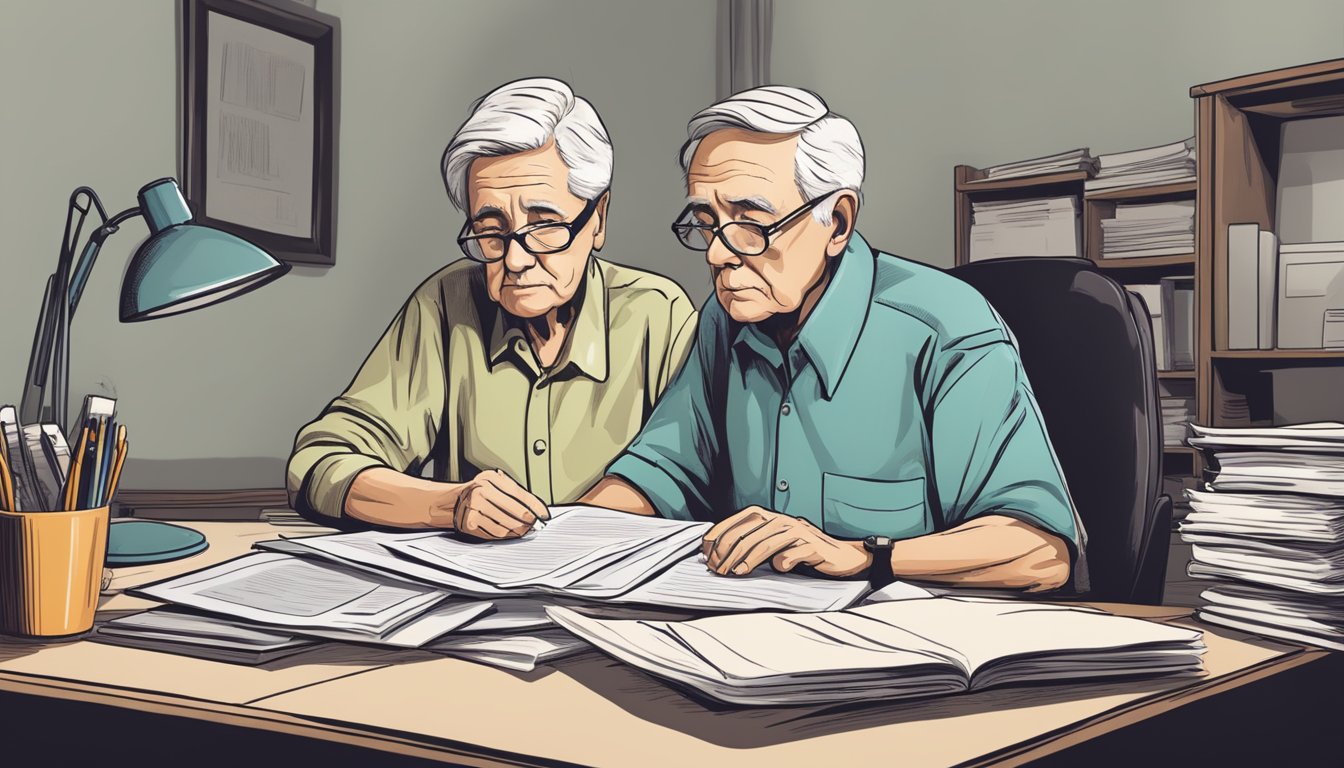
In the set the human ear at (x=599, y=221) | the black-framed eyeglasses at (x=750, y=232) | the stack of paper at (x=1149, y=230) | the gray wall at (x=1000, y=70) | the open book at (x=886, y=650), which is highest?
the gray wall at (x=1000, y=70)

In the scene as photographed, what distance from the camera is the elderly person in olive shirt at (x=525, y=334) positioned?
5.16 ft

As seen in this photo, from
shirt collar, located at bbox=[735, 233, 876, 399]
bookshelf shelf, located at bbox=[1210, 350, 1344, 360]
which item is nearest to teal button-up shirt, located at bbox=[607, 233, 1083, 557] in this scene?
shirt collar, located at bbox=[735, 233, 876, 399]

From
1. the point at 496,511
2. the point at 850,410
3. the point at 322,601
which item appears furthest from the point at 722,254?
the point at 322,601

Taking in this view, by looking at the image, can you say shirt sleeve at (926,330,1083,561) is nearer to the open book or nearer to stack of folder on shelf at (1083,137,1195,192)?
the open book

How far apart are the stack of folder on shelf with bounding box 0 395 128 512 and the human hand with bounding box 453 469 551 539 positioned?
36 centimetres

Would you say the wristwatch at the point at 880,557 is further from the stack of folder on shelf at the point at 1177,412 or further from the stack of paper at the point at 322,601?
the stack of folder on shelf at the point at 1177,412

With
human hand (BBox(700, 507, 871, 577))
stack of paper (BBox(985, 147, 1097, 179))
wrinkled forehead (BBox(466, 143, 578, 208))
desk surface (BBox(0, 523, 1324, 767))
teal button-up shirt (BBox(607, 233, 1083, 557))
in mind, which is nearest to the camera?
desk surface (BBox(0, 523, 1324, 767))

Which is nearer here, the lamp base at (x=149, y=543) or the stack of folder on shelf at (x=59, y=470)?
the stack of folder on shelf at (x=59, y=470)

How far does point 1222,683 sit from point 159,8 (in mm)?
1956

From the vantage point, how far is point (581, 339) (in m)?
1.67

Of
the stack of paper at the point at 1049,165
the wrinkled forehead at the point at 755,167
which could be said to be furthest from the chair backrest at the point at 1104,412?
the stack of paper at the point at 1049,165

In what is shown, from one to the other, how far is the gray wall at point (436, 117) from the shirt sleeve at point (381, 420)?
49 cm

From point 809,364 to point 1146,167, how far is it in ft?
6.08

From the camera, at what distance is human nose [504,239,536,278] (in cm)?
157
